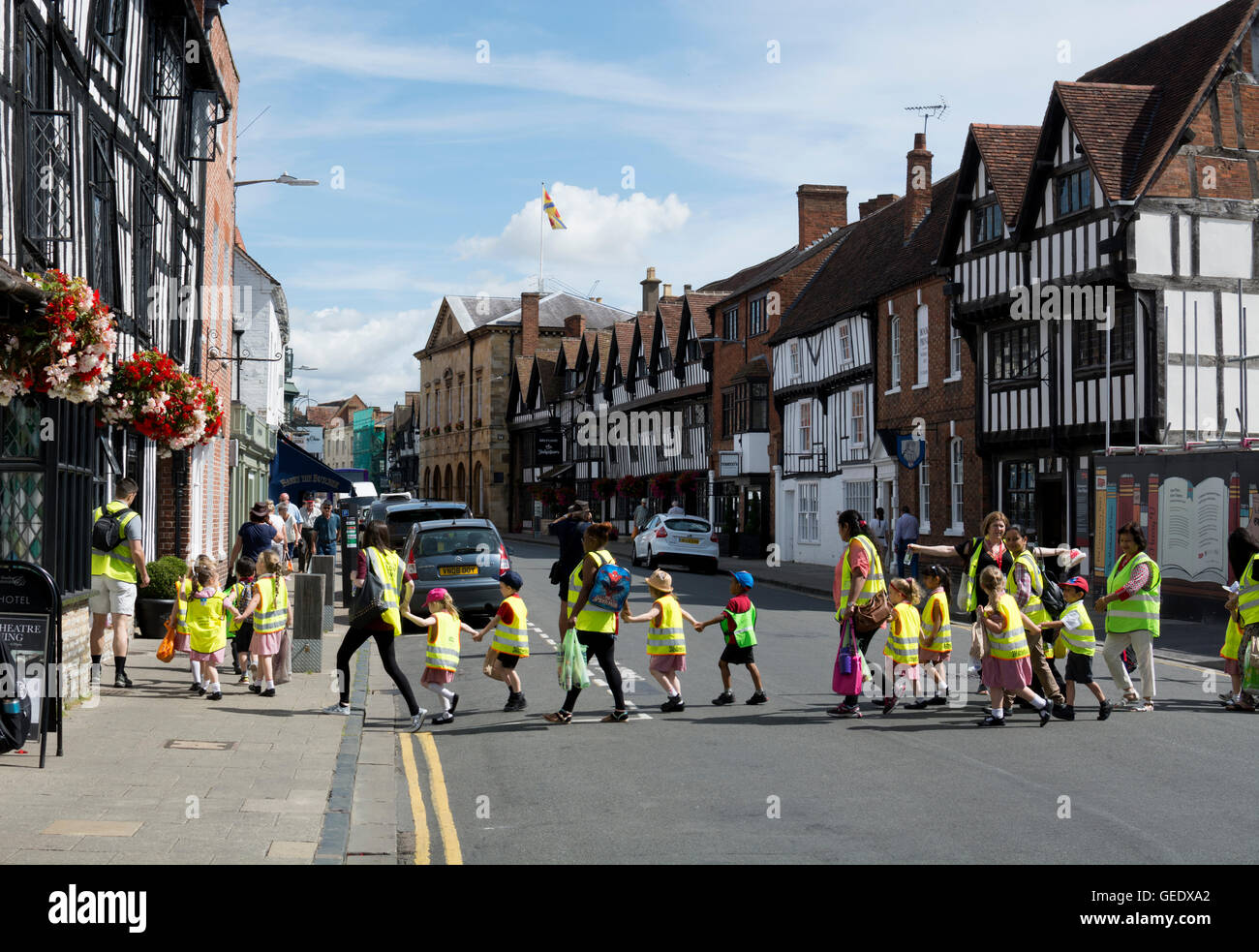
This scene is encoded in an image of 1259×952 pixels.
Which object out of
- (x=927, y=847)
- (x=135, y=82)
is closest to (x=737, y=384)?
(x=135, y=82)

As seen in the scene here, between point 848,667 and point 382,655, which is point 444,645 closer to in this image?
point 382,655

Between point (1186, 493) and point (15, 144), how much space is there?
54.4 feet

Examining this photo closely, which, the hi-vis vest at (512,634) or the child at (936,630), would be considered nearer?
the hi-vis vest at (512,634)

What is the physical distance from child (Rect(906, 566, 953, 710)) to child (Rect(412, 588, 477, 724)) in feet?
13.5

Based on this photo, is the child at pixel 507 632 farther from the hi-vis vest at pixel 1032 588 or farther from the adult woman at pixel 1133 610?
the adult woman at pixel 1133 610

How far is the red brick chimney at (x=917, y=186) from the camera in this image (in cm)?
3503

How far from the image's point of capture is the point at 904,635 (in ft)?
38.1

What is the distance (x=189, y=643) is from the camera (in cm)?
1230

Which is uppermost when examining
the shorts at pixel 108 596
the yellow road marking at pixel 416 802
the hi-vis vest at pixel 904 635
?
the shorts at pixel 108 596

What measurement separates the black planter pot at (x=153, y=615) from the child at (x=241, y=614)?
2.83 meters

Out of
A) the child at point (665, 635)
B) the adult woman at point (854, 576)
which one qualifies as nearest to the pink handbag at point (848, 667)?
the adult woman at point (854, 576)

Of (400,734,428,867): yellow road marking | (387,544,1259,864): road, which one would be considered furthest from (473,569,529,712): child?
(400,734,428,867): yellow road marking
